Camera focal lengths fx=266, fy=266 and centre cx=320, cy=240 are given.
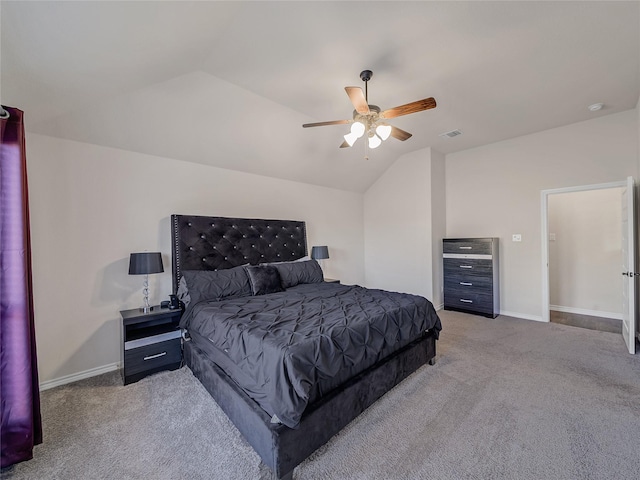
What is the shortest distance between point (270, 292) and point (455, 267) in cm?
334

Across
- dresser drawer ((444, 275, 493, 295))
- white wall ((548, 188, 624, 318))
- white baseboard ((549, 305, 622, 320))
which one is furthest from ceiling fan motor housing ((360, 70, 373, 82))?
white baseboard ((549, 305, 622, 320))

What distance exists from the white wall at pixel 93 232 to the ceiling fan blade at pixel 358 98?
2.33 metres

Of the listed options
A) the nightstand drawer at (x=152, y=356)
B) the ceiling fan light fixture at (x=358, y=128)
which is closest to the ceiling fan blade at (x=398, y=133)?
the ceiling fan light fixture at (x=358, y=128)

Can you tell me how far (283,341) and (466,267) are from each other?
401cm

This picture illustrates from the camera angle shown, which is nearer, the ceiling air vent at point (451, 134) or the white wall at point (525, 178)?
the white wall at point (525, 178)

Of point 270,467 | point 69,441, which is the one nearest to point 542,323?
point 270,467

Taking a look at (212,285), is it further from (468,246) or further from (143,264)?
(468,246)

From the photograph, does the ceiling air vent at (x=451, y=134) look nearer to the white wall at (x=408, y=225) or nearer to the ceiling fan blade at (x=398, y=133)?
the white wall at (x=408, y=225)

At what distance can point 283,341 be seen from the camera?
172 centimetres

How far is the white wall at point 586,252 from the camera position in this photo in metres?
4.31

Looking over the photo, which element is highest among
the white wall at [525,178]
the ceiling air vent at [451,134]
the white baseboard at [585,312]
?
the ceiling air vent at [451,134]

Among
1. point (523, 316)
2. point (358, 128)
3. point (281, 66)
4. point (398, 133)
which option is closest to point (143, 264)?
point (281, 66)

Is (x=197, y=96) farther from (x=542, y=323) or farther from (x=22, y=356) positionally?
(x=542, y=323)

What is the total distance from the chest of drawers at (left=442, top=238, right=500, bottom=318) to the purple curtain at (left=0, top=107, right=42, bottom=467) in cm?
521
